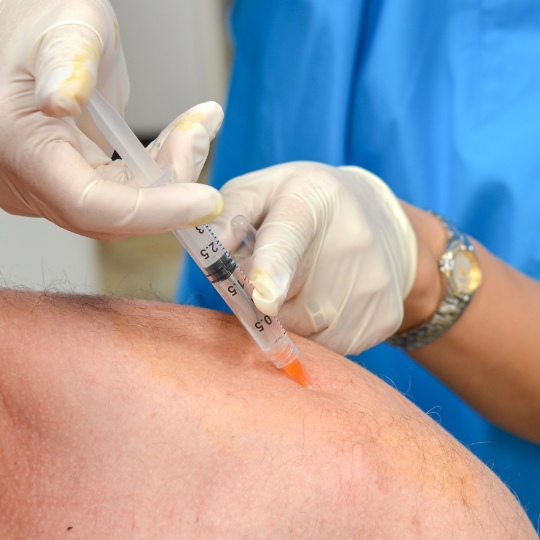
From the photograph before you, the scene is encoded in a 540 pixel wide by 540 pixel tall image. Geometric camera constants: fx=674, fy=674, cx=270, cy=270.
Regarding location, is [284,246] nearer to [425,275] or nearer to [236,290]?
[236,290]

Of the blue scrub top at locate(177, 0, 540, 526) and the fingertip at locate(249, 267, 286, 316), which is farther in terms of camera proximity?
the blue scrub top at locate(177, 0, 540, 526)

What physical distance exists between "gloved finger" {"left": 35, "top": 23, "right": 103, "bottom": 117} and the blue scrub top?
0.77 m

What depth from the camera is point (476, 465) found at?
0.75 meters

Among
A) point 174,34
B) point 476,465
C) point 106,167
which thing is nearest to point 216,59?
point 174,34

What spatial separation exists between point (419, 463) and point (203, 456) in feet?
0.75

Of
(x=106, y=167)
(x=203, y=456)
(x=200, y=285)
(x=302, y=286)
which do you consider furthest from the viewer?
(x=200, y=285)

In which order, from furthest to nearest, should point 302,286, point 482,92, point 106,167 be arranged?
point 482,92
point 302,286
point 106,167

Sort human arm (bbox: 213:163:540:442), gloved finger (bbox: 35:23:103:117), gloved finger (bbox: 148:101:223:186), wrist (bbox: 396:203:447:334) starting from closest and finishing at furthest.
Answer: gloved finger (bbox: 35:23:103:117), gloved finger (bbox: 148:101:223:186), human arm (bbox: 213:163:540:442), wrist (bbox: 396:203:447:334)

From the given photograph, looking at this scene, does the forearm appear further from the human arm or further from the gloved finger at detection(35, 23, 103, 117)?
the gloved finger at detection(35, 23, 103, 117)

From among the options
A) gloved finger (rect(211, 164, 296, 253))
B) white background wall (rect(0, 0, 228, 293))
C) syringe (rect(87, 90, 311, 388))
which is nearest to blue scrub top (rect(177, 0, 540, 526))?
gloved finger (rect(211, 164, 296, 253))

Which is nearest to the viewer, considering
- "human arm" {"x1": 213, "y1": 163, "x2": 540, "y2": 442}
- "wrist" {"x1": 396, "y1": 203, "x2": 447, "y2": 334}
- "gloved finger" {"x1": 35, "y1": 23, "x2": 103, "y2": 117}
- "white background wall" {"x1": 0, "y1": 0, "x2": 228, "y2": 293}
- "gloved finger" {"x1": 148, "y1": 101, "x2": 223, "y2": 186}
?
"gloved finger" {"x1": 35, "y1": 23, "x2": 103, "y2": 117}

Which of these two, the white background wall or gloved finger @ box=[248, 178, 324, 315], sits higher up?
gloved finger @ box=[248, 178, 324, 315]

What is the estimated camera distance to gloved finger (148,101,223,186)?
0.75 m

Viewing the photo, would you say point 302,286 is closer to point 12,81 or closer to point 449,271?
point 449,271
